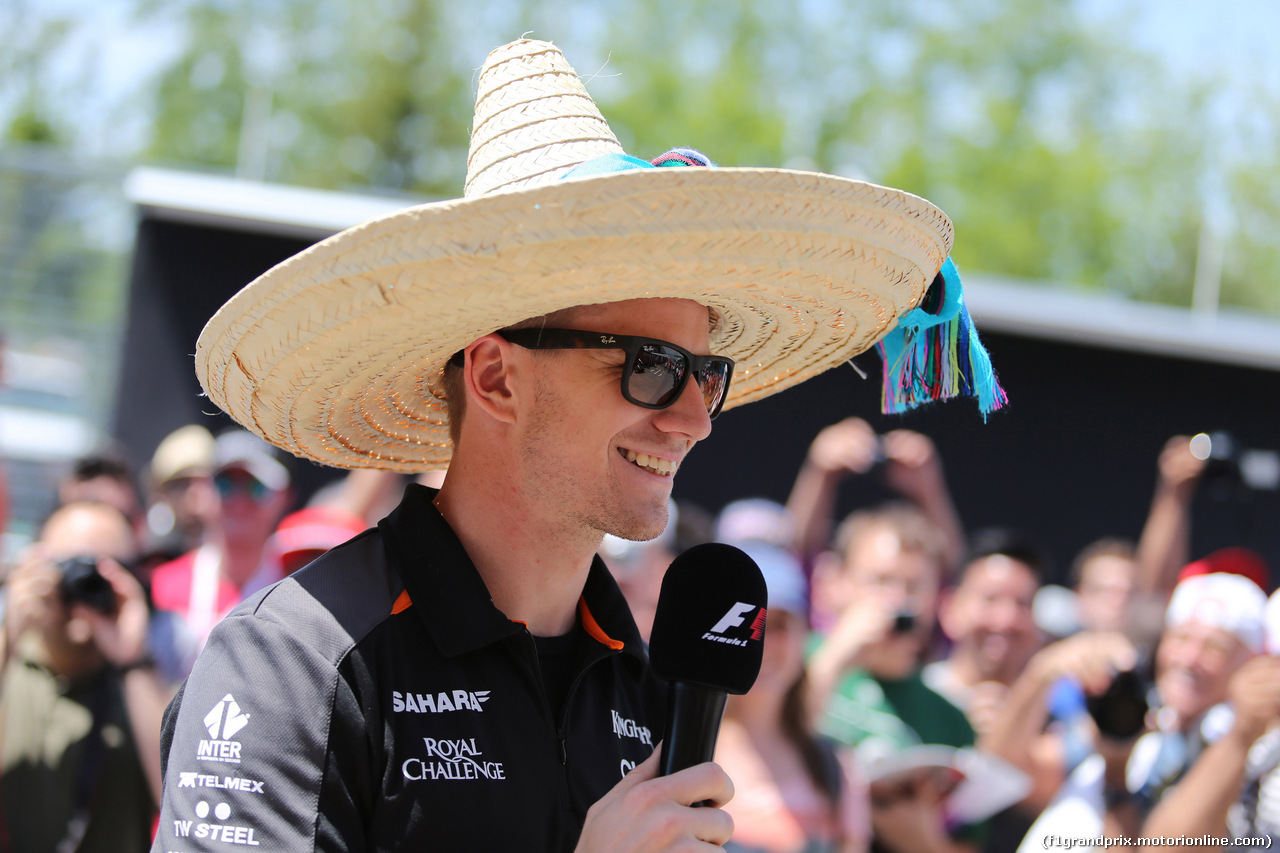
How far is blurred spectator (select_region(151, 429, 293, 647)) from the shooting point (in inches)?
205

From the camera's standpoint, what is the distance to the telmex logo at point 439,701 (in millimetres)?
1870

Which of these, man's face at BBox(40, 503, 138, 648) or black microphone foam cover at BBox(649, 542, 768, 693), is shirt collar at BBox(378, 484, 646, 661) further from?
man's face at BBox(40, 503, 138, 648)

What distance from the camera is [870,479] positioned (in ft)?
25.7

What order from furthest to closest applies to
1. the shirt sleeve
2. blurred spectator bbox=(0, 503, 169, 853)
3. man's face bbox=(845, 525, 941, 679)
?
1. man's face bbox=(845, 525, 941, 679)
2. blurred spectator bbox=(0, 503, 169, 853)
3. the shirt sleeve

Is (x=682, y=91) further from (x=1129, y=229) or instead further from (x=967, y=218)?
(x=1129, y=229)

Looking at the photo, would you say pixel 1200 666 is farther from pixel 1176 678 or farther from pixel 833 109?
pixel 833 109

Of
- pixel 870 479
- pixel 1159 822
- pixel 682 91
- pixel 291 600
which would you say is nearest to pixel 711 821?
pixel 291 600

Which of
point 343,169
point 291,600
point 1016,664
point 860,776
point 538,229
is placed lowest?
point 860,776

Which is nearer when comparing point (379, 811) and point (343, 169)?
point (379, 811)

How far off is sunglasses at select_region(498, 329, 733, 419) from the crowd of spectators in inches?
93.3

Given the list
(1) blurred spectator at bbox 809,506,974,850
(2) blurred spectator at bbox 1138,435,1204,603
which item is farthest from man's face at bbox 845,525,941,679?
(2) blurred spectator at bbox 1138,435,1204,603

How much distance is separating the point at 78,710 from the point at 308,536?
94 centimetres

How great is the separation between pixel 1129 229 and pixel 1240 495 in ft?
107

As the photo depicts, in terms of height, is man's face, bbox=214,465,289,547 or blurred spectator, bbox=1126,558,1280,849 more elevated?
man's face, bbox=214,465,289,547
